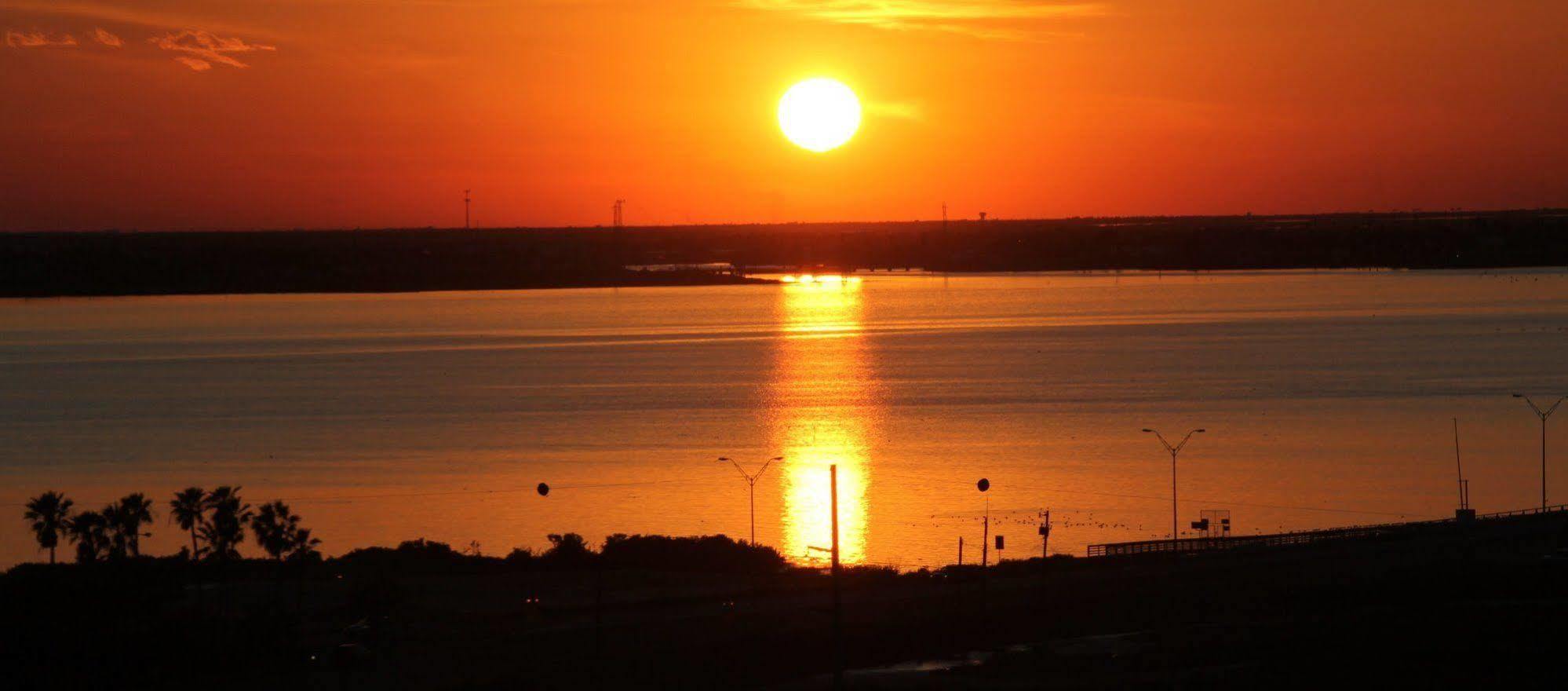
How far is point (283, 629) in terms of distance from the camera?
37156mm

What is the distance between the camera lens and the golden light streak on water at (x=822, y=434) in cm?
5816

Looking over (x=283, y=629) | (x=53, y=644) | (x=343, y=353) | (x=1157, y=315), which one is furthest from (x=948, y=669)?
(x=1157, y=315)

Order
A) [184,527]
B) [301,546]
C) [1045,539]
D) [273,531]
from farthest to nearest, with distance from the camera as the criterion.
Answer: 1. [184,527]
2. [1045,539]
3. [273,531]
4. [301,546]

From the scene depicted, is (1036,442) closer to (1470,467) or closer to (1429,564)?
(1470,467)

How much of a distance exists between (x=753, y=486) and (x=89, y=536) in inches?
1136

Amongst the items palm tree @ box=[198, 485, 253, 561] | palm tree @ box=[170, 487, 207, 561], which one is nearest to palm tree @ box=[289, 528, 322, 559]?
palm tree @ box=[198, 485, 253, 561]

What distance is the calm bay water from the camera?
6169cm

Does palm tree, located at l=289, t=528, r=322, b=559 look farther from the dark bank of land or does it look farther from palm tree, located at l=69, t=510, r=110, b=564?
palm tree, located at l=69, t=510, r=110, b=564

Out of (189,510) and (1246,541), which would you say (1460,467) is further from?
(189,510)

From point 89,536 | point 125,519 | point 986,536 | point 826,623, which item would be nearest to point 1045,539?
point 986,536

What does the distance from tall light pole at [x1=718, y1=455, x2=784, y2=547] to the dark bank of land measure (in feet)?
31.9

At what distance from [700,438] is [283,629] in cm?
4680

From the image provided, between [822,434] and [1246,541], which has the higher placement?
[822,434]

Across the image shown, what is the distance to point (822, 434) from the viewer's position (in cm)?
8681
